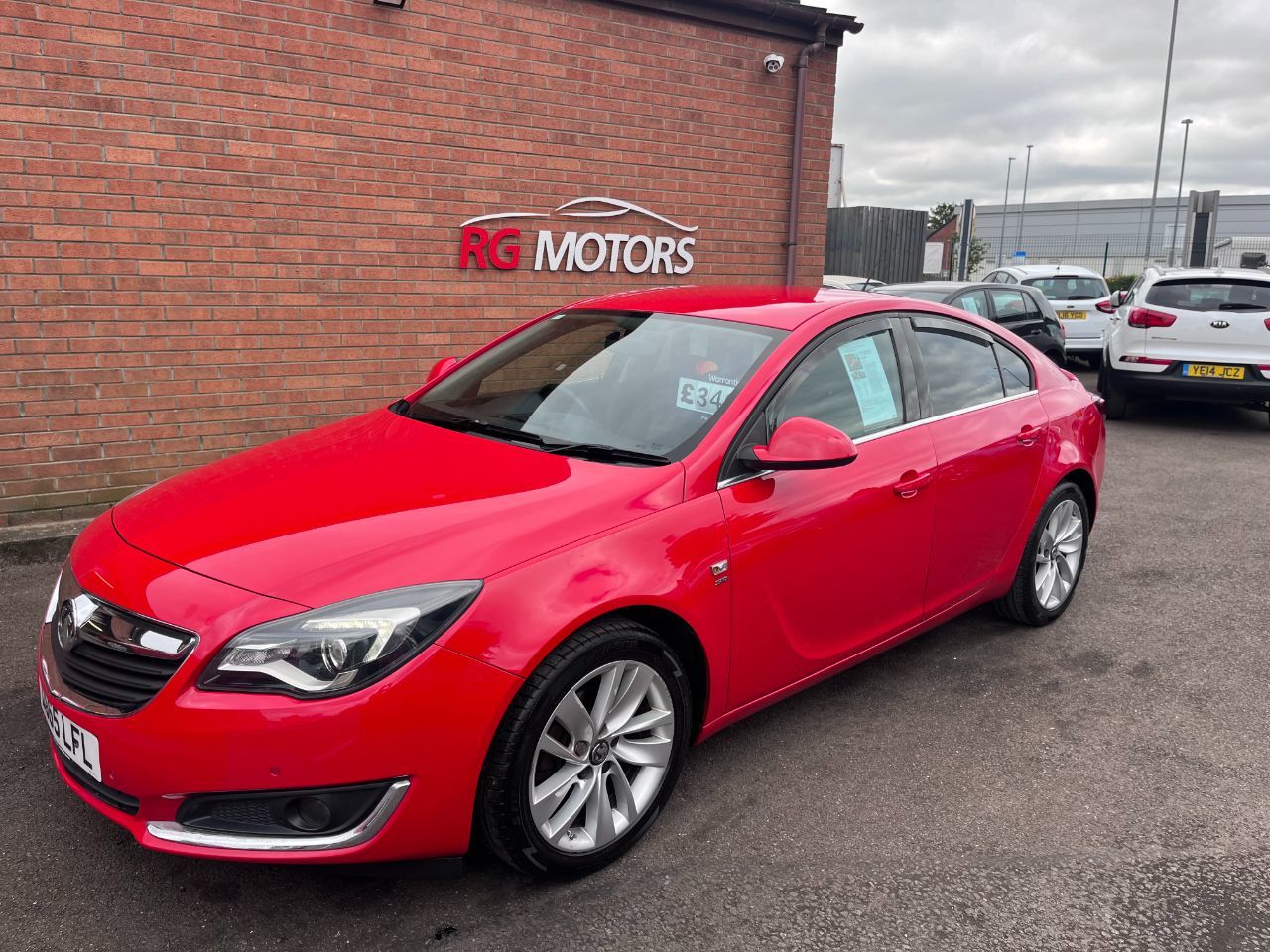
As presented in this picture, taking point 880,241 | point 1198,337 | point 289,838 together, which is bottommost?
point 289,838

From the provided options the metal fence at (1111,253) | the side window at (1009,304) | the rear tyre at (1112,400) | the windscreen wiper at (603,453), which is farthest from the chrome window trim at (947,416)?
the metal fence at (1111,253)

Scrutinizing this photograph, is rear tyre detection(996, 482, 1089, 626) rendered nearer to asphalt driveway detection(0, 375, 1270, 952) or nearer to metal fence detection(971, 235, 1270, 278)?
asphalt driveway detection(0, 375, 1270, 952)

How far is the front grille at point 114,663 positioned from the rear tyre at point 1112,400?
34.3ft

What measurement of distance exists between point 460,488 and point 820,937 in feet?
4.99

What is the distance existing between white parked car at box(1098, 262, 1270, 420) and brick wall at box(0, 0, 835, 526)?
17.6 ft

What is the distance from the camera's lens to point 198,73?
5.67 m

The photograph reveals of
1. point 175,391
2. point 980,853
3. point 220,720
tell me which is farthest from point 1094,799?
point 175,391

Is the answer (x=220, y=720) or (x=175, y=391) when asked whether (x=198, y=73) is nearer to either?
(x=175, y=391)

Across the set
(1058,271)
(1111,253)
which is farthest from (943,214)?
(1058,271)

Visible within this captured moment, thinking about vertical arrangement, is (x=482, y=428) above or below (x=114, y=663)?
above

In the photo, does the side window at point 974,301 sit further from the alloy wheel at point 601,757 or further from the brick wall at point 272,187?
the alloy wheel at point 601,757

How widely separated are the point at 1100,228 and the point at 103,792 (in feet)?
236

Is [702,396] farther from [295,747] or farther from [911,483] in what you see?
[295,747]

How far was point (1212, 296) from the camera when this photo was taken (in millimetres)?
9812
